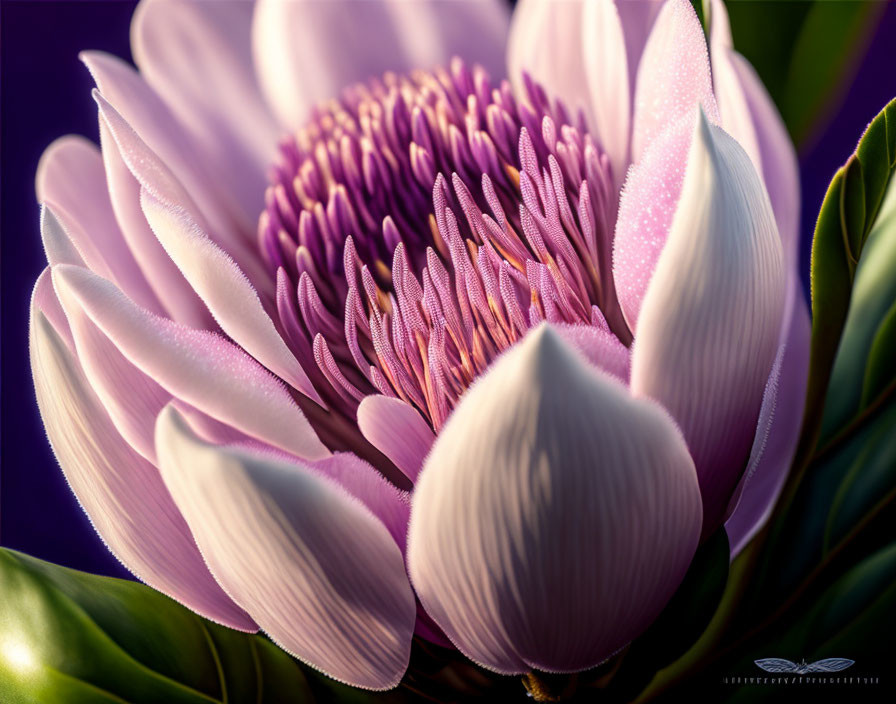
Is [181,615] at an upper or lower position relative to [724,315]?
Result: lower

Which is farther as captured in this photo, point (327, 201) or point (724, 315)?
point (327, 201)

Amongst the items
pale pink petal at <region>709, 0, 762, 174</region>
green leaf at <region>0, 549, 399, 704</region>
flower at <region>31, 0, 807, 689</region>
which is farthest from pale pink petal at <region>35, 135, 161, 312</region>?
pale pink petal at <region>709, 0, 762, 174</region>

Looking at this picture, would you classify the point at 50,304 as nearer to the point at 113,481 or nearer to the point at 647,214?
the point at 113,481

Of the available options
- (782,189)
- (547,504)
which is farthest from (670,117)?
(547,504)

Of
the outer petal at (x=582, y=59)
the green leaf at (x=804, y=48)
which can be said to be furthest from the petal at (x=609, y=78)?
the green leaf at (x=804, y=48)

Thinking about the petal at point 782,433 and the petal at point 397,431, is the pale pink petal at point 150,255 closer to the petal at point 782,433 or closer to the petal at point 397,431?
the petal at point 397,431

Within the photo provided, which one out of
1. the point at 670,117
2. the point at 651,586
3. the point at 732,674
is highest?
the point at 670,117

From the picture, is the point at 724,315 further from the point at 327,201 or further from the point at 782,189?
the point at 327,201
